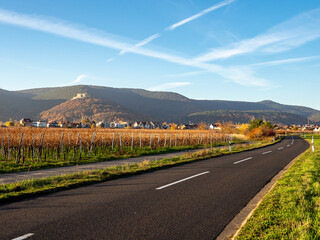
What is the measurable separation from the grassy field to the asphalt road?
542mm

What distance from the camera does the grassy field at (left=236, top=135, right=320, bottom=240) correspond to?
423 cm

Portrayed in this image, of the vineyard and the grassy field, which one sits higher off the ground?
the grassy field

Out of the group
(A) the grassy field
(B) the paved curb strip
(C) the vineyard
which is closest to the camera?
(A) the grassy field

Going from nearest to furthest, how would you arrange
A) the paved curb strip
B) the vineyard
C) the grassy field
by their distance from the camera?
the grassy field < the paved curb strip < the vineyard

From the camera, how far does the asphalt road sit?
442cm

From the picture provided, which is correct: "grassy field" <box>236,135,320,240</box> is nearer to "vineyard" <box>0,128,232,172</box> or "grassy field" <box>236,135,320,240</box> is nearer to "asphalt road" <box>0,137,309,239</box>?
"asphalt road" <box>0,137,309,239</box>

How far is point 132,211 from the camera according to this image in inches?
218

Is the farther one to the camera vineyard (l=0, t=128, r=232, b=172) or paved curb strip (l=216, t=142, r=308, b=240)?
vineyard (l=0, t=128, r=232, b=172)

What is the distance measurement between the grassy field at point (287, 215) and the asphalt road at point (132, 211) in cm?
54

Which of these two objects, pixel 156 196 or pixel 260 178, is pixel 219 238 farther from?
pixel 260 178

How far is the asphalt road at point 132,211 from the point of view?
442 centimetres

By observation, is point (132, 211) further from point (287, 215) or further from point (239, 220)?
point (287, 215)

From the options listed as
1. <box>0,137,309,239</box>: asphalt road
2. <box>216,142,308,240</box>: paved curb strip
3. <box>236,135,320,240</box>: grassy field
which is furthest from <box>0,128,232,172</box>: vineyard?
<box>236,135,320,240</box>: grassy field

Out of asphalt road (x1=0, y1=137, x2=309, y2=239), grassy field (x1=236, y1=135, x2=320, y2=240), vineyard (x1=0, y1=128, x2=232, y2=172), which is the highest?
grassy field (x1=236, y1=135, x2=320, y2=240)
